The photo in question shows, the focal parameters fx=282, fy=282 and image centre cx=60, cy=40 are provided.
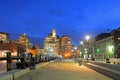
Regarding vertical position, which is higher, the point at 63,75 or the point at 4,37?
the point at 4,37

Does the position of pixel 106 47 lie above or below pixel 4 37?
below

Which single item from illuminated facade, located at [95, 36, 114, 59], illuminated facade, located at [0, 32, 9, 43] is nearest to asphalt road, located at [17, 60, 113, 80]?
illuminated facade, located at [95, 36, 114, 59]

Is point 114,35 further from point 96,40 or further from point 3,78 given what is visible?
point 3,78

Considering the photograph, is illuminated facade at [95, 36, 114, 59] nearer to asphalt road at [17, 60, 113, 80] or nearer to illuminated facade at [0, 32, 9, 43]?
illuminated facade at [0, 32, 9, 43]

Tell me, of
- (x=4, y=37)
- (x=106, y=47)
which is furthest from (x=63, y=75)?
(x=4, y=37)

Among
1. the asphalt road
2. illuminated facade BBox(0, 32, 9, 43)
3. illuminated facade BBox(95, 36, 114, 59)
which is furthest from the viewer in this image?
illuminated facade BBox(0, 32, 9, 43)

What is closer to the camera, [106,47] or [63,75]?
[63,75]

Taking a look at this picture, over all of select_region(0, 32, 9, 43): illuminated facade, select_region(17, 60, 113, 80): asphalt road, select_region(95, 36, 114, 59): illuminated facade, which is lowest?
select_region(17, 60, 113, 80): asphalt road

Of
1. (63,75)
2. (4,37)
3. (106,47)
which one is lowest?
(63,75)

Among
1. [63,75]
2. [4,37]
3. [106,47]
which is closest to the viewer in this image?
[63,75]

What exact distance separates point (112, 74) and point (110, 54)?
4234 inches

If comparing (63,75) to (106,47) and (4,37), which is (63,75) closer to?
(106,47)

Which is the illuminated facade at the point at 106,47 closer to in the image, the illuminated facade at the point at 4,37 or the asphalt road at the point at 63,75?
the illuminated facade at the point at 4,37

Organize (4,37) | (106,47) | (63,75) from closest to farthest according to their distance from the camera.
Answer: (63,75) → (106,47) → (4,37)
